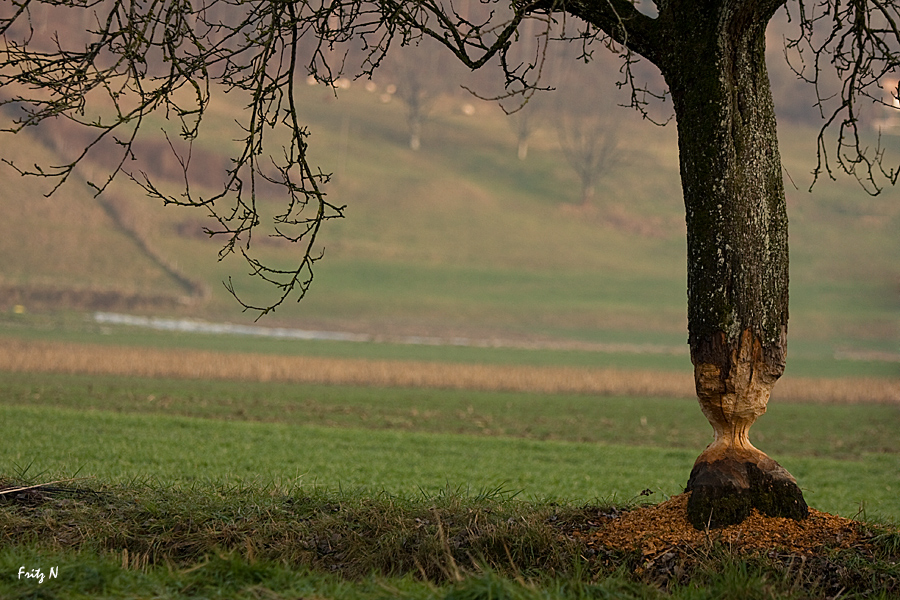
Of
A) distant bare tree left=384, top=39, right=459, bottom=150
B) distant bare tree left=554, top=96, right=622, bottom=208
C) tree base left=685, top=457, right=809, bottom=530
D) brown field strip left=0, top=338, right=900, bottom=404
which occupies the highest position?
distant bare tree left=384, top=39, right=459, bottom=150

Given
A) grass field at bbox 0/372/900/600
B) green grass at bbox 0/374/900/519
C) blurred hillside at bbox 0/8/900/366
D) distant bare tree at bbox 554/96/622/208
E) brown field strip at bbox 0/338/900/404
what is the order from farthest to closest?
distant bare tree at bbox 554/96/622/208
blurred hillside at bbox 0/8/900/366
brown field strip at bbox 0/338/900/404
green grass at bbox 0/374/900/519
grass field at bbox 0/372/900/600

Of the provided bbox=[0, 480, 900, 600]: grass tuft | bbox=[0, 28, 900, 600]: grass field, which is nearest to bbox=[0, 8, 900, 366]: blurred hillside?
bbox=[0, 28, 900, 600]: grass field

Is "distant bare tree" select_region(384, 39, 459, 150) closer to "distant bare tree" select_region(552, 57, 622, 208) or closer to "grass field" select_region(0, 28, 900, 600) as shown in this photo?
"grass field" select_region(0, 28, 900, 600)

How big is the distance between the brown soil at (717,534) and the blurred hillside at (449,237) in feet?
146

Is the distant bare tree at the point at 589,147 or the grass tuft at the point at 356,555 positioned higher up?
the distant bare tree at the point at 589,147

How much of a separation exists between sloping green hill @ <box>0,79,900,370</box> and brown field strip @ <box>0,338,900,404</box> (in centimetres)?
2313

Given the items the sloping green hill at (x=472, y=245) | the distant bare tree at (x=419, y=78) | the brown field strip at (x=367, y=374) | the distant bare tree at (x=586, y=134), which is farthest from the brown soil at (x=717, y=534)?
the distant bare tree at (x=419, y=78)

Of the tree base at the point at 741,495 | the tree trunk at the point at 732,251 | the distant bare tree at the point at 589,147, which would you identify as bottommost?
the tree base at the point at 741,495

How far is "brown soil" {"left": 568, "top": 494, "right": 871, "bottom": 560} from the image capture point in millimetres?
6430

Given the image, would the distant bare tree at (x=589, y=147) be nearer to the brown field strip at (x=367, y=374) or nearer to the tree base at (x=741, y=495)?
the brown field strip at (x=367, y=374)

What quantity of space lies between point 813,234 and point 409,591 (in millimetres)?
85382

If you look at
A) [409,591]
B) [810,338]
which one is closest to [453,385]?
[409,591]

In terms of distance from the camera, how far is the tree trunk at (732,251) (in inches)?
276

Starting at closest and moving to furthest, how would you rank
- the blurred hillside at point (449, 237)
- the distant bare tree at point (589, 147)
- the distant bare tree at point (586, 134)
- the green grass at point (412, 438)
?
the green grass at point (412, 438) < the blurred hillside at point (449, 237) < the distant bare tree at point (589, 147) < the distant bare tree at point (586, 134)
